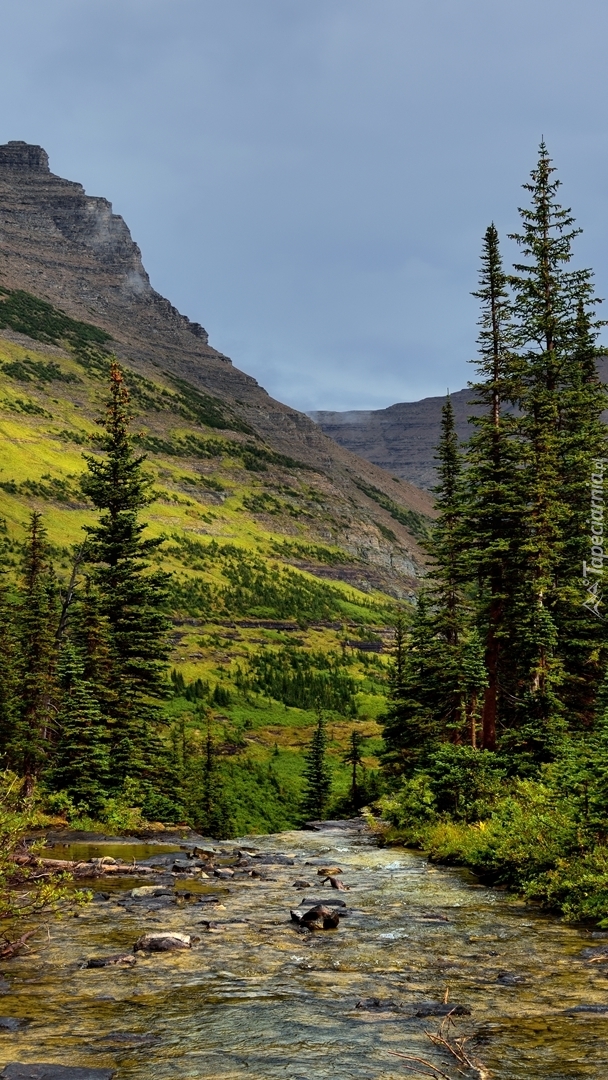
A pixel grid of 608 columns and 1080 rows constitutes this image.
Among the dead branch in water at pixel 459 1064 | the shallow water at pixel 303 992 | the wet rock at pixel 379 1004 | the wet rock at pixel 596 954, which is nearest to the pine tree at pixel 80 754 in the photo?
the shallow water at pixel 303 992

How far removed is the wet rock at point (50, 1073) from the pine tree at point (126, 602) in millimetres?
24404

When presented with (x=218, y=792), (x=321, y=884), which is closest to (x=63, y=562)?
(x=218, y=792)

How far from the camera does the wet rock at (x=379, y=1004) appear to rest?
23.1 ft

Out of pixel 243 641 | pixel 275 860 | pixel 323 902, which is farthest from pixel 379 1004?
pixel 243 641

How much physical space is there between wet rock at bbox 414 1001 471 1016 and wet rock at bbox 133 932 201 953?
3.84 meters

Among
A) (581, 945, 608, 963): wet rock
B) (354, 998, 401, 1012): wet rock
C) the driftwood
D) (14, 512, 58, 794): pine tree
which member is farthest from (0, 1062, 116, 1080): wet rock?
(14, 512, 58, 794): pine tree

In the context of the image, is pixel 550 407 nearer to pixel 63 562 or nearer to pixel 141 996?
pixel 141 996

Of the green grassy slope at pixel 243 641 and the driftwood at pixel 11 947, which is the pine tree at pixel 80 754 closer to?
the driftwood at pixel 11 947

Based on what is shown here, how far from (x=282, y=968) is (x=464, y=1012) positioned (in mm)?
2675

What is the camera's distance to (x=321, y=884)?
16.3m

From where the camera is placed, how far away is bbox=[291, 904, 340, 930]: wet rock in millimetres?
11133

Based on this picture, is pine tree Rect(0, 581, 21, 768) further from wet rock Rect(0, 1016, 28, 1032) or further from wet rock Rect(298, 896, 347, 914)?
wet rock Rect(0, 1016, 28, 1032)

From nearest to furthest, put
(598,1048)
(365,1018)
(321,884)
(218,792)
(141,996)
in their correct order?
(598,1048) < (365,1018) < (141,996) < (321,884) < (218,792)

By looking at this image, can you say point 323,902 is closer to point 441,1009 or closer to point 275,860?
point 441,1009
